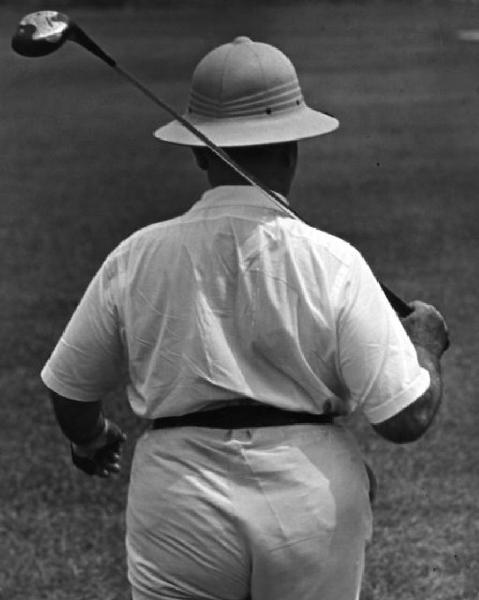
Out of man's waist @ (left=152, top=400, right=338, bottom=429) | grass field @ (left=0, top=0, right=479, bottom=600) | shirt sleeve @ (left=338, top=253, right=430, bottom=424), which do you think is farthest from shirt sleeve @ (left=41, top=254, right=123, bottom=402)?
grass field @ (left=0, top=0, right=479, bottom=600)

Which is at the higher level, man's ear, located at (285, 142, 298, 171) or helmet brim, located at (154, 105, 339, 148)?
helmet brim, located at (154, 105, 339, 148)

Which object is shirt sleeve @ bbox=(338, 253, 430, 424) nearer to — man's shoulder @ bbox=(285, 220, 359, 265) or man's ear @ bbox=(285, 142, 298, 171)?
man's shoulder @ bbox=(285, 220, 359, 265)

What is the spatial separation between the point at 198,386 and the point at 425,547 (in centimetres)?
310

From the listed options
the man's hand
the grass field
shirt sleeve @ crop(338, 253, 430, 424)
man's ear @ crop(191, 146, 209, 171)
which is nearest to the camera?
shirt sleeve @ crop(338, 253, 430, 424)

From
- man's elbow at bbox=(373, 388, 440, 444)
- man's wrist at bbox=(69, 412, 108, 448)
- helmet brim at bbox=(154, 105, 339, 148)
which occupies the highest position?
helmet brim at bbox=(154, 105, 339, 148)

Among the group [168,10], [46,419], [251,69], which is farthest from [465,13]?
[251,69]

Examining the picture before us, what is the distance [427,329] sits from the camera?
402cm

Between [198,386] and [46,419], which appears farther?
[46,419]

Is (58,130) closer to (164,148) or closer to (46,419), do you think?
(164,148)

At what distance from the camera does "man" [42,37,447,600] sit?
12.1ft

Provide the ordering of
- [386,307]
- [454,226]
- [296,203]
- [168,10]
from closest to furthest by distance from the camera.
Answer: [386,307], [454,226], [296,203], [168,10]

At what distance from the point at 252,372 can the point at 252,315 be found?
0.11m

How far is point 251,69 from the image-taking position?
3.79m

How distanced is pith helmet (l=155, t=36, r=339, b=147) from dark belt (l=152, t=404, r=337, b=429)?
21.0 inches
